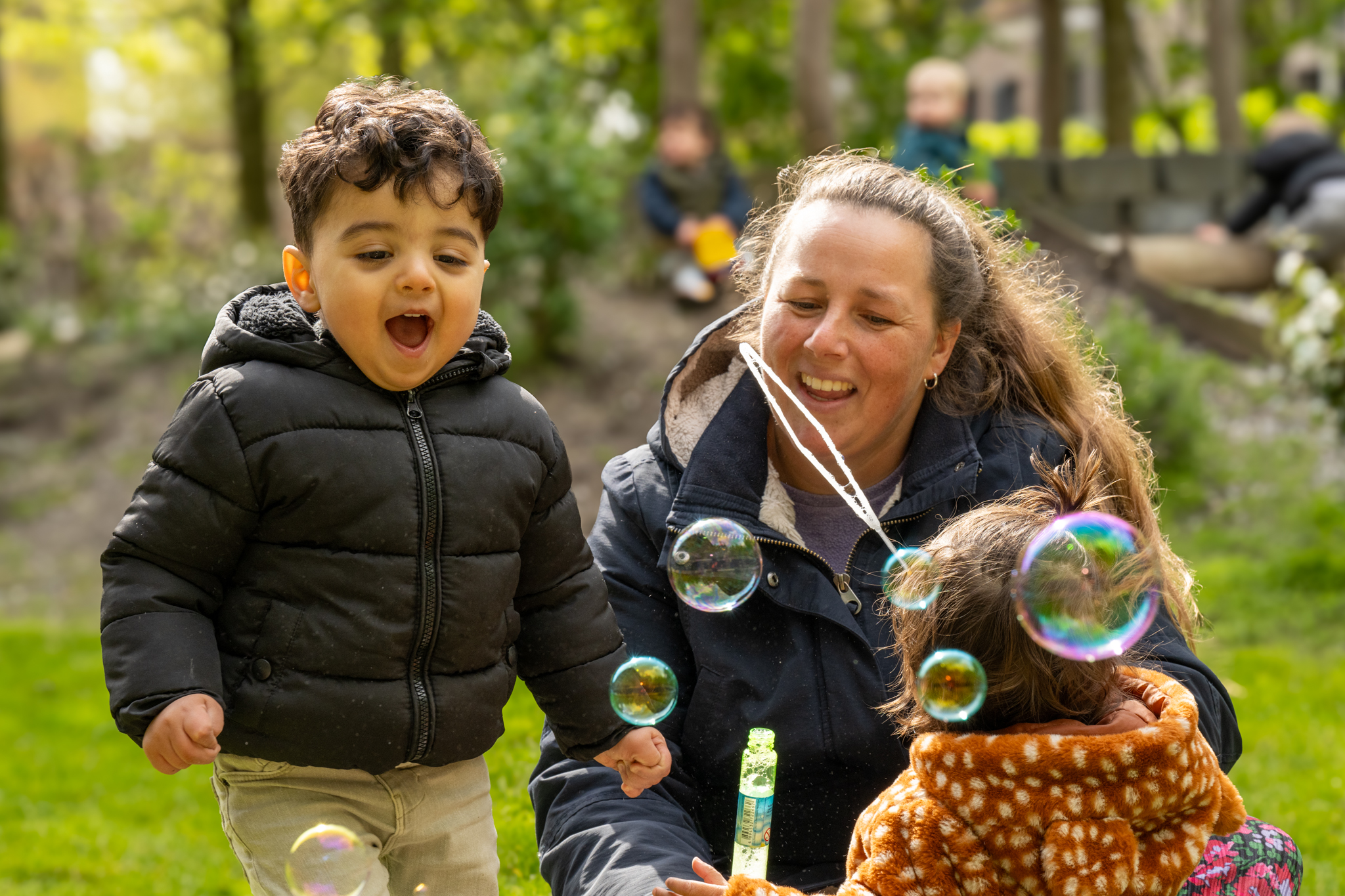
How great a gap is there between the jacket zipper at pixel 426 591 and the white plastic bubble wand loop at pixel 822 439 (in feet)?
2.14

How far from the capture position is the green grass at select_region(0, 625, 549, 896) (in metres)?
3.72

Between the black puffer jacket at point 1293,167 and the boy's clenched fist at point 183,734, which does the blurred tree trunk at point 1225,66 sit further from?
the boy's clenched fist at point 183,734

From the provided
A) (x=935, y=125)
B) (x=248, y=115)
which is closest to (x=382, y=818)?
(x=935, y=125)

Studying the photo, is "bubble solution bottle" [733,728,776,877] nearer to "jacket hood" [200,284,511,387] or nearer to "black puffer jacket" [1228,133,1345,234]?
"jacket hood" [200,284,511,387]

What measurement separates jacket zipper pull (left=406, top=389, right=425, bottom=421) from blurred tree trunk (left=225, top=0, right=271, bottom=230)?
13850 millimetres

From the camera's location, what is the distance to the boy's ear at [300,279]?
2.30 m

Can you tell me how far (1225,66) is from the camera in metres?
13.5

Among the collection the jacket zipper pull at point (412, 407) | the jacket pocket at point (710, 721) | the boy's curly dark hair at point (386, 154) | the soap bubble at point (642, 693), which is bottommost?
the jacket pocket at point (710, 721)

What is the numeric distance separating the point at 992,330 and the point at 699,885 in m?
1.36

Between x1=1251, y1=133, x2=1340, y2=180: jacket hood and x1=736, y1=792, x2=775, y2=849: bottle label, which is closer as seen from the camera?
x1=736, y1=792, x2=775, y2=849: bottle label

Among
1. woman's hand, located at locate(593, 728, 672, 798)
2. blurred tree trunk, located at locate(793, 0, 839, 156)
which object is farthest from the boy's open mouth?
blurred tree trunk, located at locate(793, 0, 839, 156)

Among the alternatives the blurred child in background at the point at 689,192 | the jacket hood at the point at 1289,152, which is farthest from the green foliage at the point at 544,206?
the jacket hood at the point at 1289,152

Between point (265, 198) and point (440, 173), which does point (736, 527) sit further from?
point (265, 198)

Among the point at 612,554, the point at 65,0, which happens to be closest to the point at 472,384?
the point at 612,554
